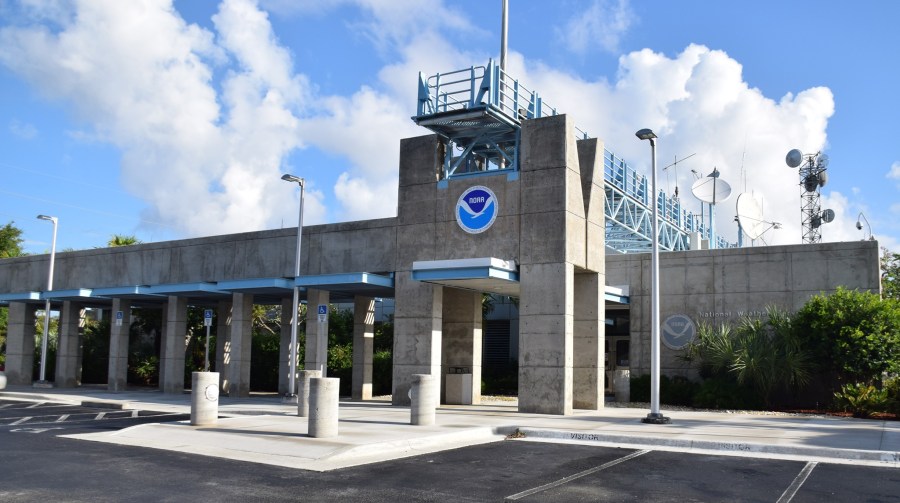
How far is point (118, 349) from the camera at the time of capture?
3316cm

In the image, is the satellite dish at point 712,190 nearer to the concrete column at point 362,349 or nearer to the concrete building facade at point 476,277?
the concrete building facade at point 476,277

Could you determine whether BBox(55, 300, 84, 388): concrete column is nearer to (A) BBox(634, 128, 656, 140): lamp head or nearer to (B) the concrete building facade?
(B) the concrete building facade

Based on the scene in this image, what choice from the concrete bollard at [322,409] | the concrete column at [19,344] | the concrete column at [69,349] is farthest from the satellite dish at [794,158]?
the concrete column at [19,344]

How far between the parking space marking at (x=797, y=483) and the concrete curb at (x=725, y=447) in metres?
0.75

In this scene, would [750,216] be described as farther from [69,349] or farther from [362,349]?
[69,349]

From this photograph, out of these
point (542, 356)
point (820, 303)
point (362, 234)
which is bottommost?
point (542, 356)

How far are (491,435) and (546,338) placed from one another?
5659mm

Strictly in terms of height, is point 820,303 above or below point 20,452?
above

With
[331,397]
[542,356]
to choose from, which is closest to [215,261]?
[542,356]

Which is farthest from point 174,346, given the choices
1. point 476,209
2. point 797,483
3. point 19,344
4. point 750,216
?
point 797,483

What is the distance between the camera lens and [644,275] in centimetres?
A: 2869

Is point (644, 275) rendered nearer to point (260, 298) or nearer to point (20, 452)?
point (260, 298)

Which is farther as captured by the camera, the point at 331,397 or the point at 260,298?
the point at 260,298

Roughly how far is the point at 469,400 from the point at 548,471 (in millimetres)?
13810
